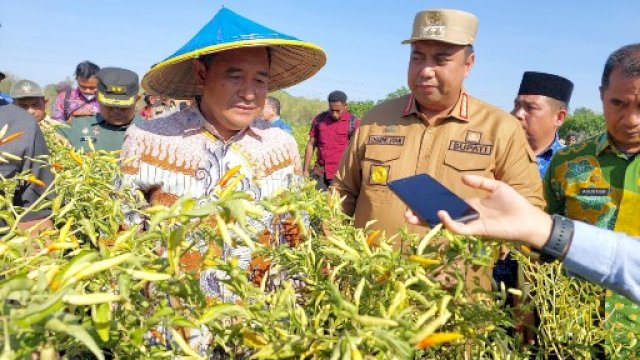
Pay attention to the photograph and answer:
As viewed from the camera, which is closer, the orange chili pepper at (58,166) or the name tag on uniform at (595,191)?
the orange chili pepper at (58,166)

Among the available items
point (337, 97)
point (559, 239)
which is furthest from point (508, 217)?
point (337, 97)

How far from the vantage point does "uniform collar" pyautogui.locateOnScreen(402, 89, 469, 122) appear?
2.37 m

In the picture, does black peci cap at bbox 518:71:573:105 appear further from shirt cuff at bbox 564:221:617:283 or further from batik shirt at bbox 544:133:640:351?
shirt cuff at bbox 564:221:617:283

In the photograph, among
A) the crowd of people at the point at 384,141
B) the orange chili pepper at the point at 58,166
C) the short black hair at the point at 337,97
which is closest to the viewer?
the orange chili pepper at the point at 58,166

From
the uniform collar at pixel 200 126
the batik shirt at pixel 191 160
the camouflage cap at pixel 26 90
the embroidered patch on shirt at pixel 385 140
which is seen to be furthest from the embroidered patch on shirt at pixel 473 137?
the camouflage cap at pixel 26 90

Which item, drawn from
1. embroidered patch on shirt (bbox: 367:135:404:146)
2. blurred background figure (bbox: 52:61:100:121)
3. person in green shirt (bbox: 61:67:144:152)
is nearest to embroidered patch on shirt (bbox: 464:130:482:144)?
embroidered patch on shirt (bbox: 367:135:404:146)

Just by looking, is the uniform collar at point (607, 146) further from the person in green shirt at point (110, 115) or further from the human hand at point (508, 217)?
the person in green shirt at point (110, 115)

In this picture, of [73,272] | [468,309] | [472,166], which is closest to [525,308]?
[468,309]

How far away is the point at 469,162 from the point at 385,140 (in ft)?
1.34

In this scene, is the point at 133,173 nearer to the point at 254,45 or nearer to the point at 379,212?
the point at 254,45

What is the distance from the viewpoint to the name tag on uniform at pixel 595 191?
2.04 meters

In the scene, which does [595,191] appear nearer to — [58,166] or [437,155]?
[437,155]

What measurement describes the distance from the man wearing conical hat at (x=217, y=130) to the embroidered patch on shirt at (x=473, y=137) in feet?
2.57

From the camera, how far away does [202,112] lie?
2.04m
